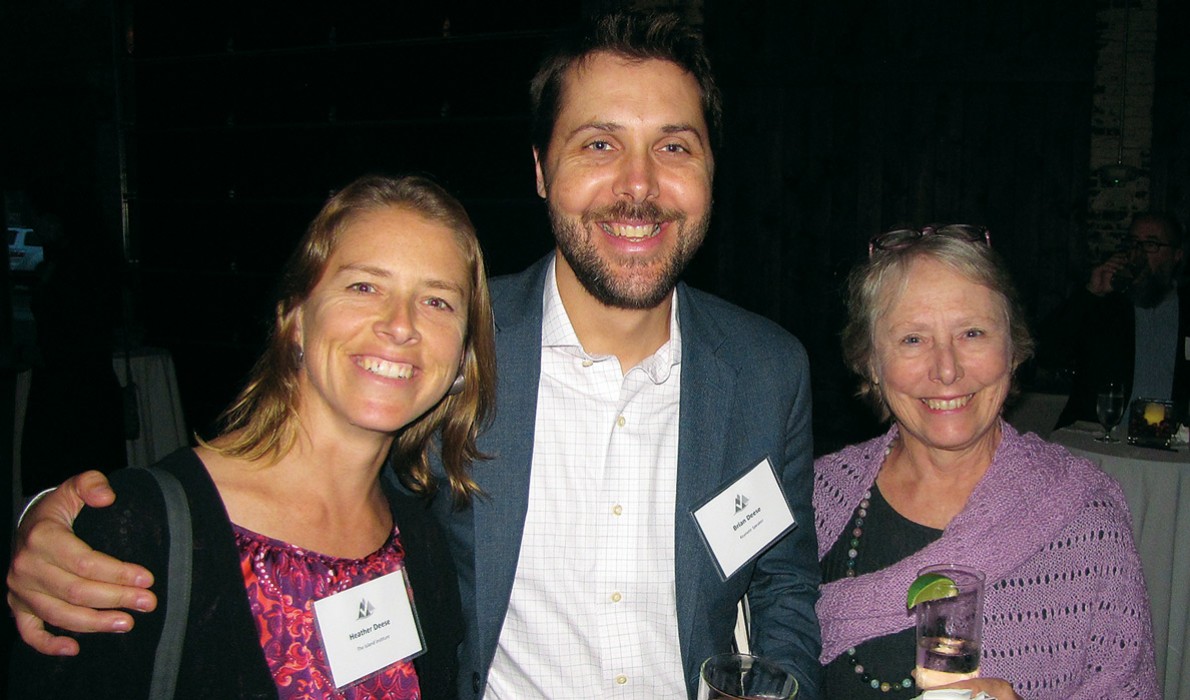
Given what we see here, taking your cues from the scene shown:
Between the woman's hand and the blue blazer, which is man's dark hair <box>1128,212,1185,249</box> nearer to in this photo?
the blue blazer

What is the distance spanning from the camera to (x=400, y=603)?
1551 mm

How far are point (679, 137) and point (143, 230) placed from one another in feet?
24.4

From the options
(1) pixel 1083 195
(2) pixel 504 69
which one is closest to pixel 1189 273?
(1) pixel 1083 195

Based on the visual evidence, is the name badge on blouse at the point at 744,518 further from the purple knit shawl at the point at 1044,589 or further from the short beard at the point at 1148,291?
the short beard at the point at 1148,291

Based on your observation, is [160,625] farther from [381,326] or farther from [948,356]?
[948,356]

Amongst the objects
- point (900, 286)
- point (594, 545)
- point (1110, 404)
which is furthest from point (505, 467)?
point (1110, 404)

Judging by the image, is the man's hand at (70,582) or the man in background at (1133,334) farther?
the man in background at (1133,334)

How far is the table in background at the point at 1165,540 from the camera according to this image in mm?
3582

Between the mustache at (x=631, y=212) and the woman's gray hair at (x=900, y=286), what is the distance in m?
0.58

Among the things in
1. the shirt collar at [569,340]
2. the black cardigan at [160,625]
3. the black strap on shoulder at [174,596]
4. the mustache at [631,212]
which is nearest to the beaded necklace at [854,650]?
the shirt collar at [569,340]

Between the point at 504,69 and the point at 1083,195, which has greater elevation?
the point at 504,69

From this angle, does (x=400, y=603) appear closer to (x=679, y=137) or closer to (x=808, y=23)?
(x=679, y=137)

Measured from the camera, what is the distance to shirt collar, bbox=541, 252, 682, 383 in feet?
6.06

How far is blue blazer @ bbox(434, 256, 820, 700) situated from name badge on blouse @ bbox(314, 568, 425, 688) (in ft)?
0.56
